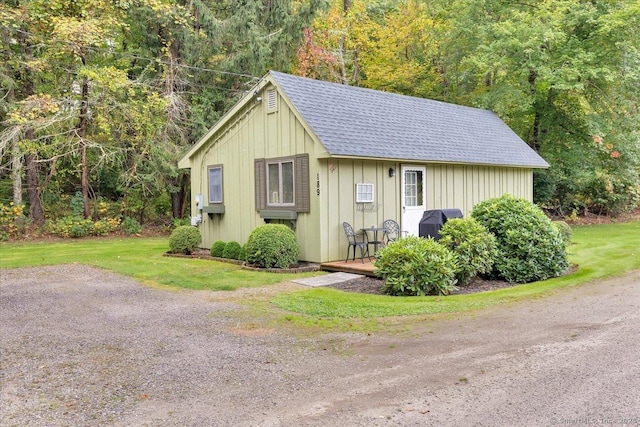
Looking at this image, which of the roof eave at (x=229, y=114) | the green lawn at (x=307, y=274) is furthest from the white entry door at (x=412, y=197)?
the roof eave at (x=229, y=114)

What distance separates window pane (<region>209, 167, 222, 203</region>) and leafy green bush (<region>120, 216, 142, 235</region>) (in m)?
7.35

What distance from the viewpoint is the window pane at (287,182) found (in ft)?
35.5

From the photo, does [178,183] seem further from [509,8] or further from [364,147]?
[509,8]

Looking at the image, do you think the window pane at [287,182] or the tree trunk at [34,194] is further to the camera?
the tree trunk at [34,194]

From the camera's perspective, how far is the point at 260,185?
11523mm

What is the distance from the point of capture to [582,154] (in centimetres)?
1992

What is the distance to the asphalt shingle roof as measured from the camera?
10531 mm

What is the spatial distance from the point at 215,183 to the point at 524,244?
7.77m

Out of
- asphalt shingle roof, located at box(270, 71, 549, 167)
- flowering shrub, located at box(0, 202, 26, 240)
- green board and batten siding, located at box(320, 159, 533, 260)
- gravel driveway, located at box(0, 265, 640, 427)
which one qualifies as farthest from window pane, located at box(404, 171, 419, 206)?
flowering shrub, located at box(0, 202, 26, 240)

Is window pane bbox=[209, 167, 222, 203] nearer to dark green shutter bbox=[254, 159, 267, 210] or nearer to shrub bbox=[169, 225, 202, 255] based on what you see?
shrub bbox=[169, 225, 202, 255]

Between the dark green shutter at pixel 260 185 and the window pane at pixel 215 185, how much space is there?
1694 mm

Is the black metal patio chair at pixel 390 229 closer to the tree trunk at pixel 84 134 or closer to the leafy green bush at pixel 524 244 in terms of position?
the leafy green bush at pixel 524 244

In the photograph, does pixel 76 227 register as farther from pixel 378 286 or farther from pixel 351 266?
pixel 378 286

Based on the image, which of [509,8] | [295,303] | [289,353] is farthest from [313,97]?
[509,8]
